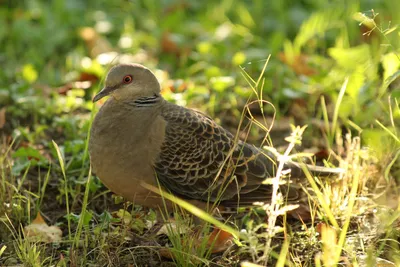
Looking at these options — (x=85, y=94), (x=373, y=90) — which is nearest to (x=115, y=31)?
(x=85, y=94)

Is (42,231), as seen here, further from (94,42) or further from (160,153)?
(94,42)

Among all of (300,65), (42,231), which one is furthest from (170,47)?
(42,231)

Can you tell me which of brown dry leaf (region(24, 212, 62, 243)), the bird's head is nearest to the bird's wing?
the bird's head

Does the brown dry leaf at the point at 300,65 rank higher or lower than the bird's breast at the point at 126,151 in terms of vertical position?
higher

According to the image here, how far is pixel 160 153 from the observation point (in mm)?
3762

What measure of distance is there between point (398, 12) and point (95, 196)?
10.6 ft

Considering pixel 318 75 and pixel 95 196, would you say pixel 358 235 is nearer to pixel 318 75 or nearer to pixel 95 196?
pixel 95 196

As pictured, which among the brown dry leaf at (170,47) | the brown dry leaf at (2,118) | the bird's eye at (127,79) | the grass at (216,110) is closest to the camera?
the grass at (216,110)

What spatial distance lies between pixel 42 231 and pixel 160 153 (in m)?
0.70

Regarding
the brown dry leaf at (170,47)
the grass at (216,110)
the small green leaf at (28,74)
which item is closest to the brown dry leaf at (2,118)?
the grass at (216,110)

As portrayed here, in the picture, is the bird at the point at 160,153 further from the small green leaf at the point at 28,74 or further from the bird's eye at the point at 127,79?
the small green leaf at the point at 28,74

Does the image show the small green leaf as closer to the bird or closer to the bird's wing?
the bird

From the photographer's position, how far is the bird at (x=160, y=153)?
12.1 feet

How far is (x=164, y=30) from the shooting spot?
6.51m
